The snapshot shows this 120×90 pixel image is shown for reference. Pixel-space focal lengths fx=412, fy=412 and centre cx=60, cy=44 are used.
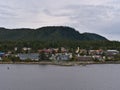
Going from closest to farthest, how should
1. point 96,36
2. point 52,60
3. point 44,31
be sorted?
1. point 52,60
2. point 44,31
3. point 96,36

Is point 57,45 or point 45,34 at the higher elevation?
point 45,34

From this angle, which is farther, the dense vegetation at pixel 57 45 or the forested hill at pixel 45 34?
the forested hill at pixel 45 34

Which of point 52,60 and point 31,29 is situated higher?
point 31,29

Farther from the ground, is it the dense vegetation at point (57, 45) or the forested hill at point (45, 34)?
the forested hill at point (45, 34)

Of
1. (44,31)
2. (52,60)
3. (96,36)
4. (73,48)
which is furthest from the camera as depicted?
(96,36)

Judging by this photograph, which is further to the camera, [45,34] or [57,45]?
[45,34]

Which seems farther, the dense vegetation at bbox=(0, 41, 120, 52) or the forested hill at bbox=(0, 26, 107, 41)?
the forested hill at bbox=(0, 26, 107, 41)

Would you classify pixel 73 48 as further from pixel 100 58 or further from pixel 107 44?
pixel 100 58

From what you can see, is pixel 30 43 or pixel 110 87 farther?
pixel 30 43

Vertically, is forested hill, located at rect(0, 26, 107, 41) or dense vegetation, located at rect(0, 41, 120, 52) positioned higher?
forested hill, located at rect(0, 26, 107, 41)

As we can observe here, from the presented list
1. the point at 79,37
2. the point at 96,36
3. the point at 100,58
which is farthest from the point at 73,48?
the point at 96,36
